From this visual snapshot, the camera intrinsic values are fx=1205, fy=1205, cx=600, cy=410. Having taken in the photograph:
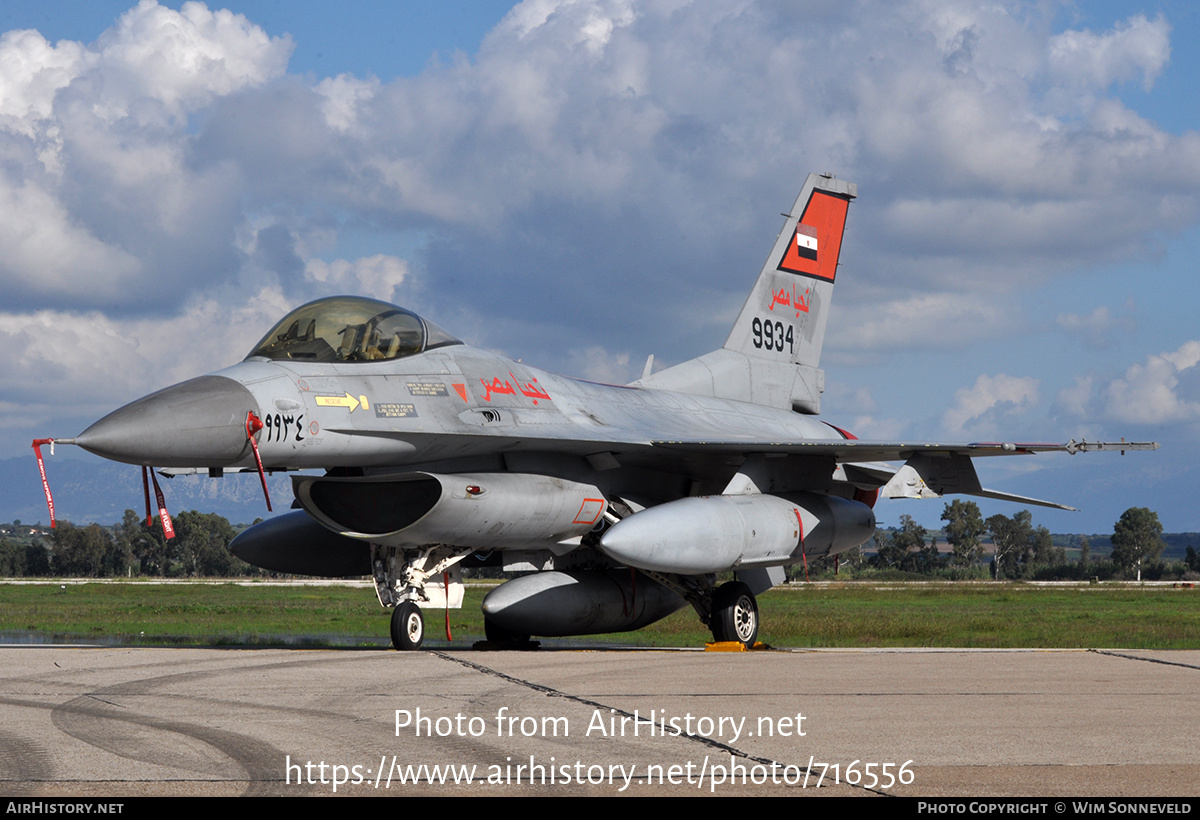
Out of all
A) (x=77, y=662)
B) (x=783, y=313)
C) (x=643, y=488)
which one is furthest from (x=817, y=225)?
(x=77, y=662)

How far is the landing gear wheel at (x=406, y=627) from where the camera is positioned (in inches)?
480

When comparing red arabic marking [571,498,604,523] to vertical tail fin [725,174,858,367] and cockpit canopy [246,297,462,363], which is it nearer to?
cockpit canopy [246,297,462,363]

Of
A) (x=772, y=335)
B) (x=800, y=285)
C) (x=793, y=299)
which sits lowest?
(x=772, y=335)

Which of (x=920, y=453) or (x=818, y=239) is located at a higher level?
(x=818, y=239)

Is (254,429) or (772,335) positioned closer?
(254,429)

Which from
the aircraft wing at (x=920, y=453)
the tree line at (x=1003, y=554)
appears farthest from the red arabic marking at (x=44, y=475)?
the tree line at (x=1003, y=554)

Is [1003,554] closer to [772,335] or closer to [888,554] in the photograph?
[888,554]

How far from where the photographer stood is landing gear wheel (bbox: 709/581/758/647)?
46.6 ft

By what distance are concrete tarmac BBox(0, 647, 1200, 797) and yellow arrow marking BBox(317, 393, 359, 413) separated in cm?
235

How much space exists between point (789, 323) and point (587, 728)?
12.3 meters

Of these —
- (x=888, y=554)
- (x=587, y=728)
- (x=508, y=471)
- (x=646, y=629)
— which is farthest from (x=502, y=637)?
(x=888, y=554)

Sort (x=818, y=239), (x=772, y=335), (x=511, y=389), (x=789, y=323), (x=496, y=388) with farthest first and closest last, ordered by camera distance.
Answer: (x=818, y=239)
(x=789, y=323)
(x=772, y=335)
(x=511, y=389)
(x=496, y=388)

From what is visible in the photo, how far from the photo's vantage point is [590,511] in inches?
528
